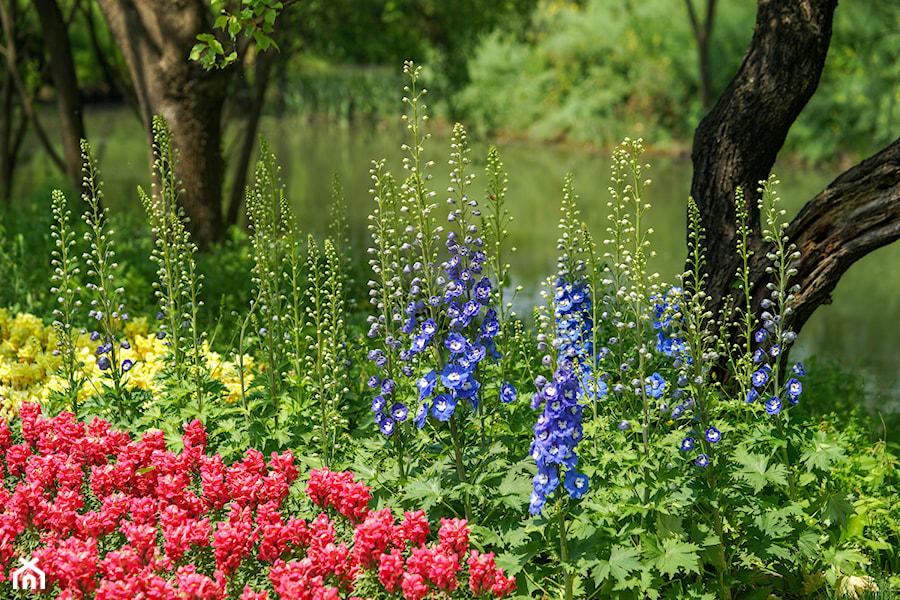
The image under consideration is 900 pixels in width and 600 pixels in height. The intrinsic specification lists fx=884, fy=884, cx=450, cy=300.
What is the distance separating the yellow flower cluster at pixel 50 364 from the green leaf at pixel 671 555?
258 centimetres

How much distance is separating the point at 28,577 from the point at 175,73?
19.0ft

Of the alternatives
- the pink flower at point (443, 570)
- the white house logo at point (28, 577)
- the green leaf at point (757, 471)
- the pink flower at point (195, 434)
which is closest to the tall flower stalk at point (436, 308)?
the pink flower at point (443, 570)

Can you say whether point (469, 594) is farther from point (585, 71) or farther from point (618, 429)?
point (585, 71)

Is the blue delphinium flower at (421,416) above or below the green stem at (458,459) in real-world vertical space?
above

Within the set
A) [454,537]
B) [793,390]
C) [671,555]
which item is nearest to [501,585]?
[454,537]

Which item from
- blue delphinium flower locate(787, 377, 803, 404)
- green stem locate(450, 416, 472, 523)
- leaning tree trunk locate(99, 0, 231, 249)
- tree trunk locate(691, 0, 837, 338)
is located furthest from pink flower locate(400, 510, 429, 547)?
leaning tree trunk locate(99, 0, 231, 249)

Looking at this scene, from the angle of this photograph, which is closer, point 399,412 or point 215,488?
point 215,488

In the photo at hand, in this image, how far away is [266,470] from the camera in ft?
13.6

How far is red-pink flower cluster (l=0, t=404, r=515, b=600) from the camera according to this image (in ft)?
10.7

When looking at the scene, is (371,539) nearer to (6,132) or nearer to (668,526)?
(668,526)

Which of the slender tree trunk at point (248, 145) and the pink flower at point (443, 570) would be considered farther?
the slender tree trunk at point (248, 145)

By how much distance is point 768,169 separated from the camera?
5.75 metres

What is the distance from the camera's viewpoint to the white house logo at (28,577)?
3.38 m

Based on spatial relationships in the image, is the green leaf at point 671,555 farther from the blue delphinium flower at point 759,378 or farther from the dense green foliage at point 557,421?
the blue delphinium flower at point 759,378
